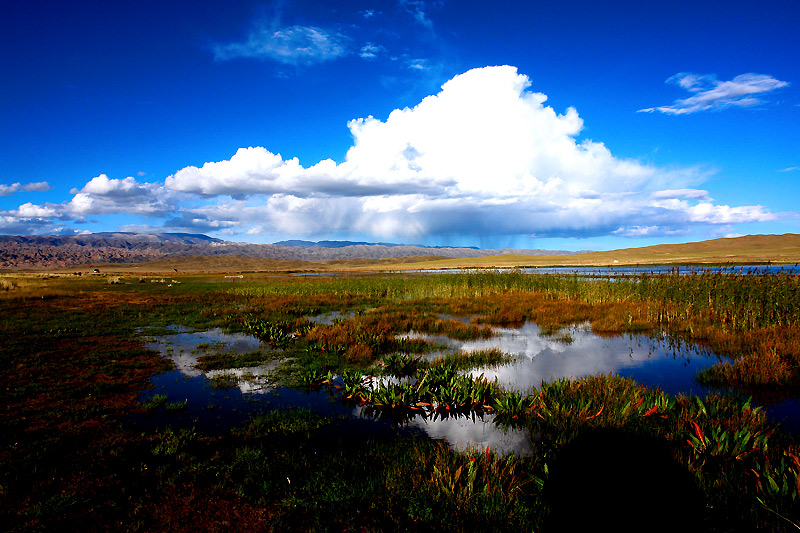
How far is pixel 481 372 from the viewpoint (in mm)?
11836

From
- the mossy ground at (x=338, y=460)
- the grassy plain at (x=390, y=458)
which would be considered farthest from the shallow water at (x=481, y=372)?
the mossy ground at (x=338, y=460)

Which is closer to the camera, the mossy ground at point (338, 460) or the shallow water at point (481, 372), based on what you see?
the mossy ground at point (338, 460)

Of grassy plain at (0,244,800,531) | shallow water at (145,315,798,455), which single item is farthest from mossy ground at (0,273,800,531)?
shallow water at (145,315,798,455)

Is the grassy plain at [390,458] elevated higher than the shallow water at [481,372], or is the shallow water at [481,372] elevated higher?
the grassy plain at [390,458]

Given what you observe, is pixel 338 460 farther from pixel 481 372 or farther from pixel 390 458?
pixel 481 372

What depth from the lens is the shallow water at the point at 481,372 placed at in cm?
784

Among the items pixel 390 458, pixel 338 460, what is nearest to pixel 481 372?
pixel 390 458

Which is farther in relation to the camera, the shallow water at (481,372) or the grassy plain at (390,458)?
the shallow water at (481,372)

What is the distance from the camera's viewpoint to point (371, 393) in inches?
358

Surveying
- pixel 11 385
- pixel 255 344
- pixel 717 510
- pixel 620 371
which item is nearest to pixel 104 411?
pixel 11 385

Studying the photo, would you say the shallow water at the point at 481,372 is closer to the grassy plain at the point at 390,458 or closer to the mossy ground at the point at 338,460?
the grassy plain at the point at 390,458

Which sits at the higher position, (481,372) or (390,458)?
(390,458)

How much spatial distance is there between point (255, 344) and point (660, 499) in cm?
1498

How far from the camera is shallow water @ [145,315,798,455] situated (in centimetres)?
784
